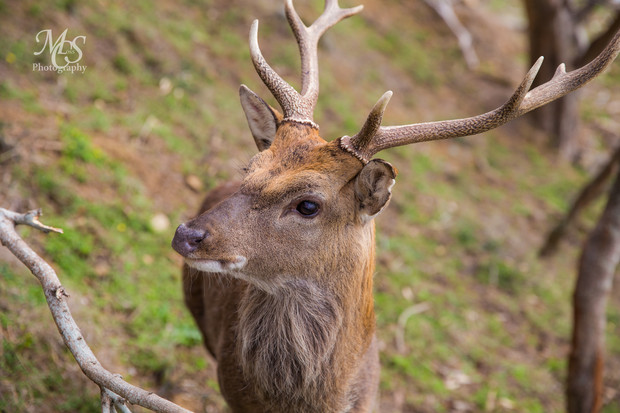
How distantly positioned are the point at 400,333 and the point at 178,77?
4353mm

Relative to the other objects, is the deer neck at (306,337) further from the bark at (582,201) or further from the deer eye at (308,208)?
the bark at (582,201)

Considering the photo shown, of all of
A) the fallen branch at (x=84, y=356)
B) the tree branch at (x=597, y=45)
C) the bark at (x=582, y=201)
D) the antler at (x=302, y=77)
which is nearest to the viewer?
the fallen branch at (x=84, y=356)

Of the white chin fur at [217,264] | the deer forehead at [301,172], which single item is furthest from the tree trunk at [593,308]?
the white chin fur at [217,264]

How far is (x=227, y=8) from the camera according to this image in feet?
32.7

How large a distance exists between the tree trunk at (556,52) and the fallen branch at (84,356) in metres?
9.97

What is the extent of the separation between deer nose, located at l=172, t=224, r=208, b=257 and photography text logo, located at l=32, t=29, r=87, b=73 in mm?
4357

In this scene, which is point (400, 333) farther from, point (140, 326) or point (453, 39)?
point (453, 39)

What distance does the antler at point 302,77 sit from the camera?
355 cm

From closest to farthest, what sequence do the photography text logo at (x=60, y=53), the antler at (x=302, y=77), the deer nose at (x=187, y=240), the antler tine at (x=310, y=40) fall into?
the deer nose at (x=187, y=240), the antler at (x=302, y=77), the antler tine at (x=310, y=40), the photography text logo at (x=60, y=53)

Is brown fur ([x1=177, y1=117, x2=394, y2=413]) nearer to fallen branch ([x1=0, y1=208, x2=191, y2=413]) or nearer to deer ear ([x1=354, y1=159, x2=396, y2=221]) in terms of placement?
deer ear ([x1=354, y1=159, x2=396, y2=221])

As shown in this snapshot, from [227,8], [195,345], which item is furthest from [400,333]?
[227,8]

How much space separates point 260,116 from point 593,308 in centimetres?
379

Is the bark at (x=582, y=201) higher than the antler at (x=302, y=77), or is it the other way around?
the bark at (x=582, y=201)

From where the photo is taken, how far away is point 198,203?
6.56 m
